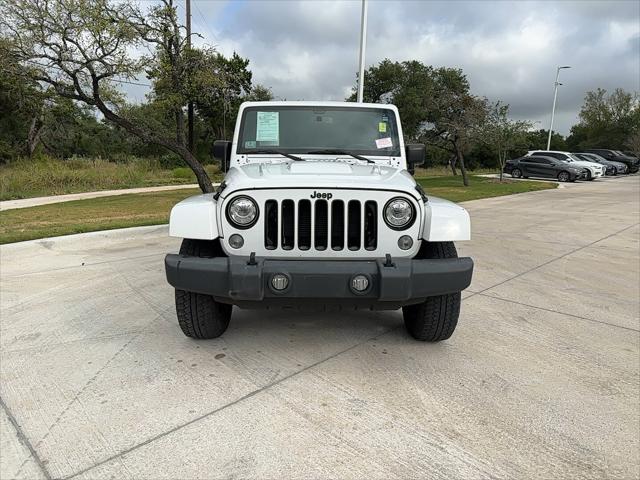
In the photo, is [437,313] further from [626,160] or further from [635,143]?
[635,143]

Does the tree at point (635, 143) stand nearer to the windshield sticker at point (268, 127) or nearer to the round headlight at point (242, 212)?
the windshield sticker at point (268, 127)

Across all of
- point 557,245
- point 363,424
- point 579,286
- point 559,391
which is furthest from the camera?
point 557,245

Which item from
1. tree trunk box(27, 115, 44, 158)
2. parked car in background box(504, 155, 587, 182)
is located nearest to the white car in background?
parked car in background box(504, 155, 587, 182)

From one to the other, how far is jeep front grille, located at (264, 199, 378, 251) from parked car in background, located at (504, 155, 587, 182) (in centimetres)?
2568

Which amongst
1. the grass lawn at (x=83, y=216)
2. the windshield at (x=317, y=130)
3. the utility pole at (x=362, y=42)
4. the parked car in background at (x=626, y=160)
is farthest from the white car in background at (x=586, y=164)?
the windshield at (x=317, y=130)

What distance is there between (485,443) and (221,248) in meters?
1.89

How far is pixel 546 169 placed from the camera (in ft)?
83.2

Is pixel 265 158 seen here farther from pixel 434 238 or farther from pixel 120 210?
pixel 120 210

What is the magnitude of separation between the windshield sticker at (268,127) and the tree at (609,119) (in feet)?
176

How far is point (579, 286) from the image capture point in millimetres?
5051

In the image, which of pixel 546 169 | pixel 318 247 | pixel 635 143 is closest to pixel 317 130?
pixel 318 247

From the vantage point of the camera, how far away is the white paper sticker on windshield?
3.97 m

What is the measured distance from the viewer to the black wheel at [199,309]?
117 inches

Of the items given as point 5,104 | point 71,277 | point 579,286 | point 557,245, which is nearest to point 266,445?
point 71,277
